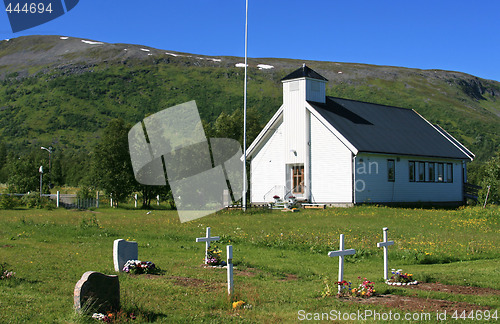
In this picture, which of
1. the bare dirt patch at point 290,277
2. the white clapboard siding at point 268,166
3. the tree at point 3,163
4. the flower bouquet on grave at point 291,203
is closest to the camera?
the bare dirt patch at point 290,277

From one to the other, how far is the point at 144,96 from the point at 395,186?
125959 mm

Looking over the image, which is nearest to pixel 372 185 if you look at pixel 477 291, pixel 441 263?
pixel 441 263

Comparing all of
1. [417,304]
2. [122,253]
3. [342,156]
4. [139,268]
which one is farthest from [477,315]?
[342,156]

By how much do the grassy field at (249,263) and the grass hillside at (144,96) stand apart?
98.5 m

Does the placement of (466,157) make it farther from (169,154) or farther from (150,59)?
(150,59)

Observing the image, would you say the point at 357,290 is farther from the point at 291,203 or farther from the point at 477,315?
the point at 291,203

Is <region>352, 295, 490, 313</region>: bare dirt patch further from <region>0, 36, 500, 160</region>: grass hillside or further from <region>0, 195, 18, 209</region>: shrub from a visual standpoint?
<region>0, 36, 500, 160</region>: grass hillside

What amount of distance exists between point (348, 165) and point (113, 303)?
2862 cm

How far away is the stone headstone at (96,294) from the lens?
8.50 meters

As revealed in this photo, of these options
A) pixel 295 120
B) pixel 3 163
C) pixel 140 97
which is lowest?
pixel 3 163

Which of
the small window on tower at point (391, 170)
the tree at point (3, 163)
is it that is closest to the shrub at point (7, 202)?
the small window on tower at point (391, 170)

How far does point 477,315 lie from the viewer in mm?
8758

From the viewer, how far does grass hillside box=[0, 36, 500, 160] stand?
129875 mm

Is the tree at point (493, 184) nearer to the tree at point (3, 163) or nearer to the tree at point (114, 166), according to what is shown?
the tree at point (114, 166)
